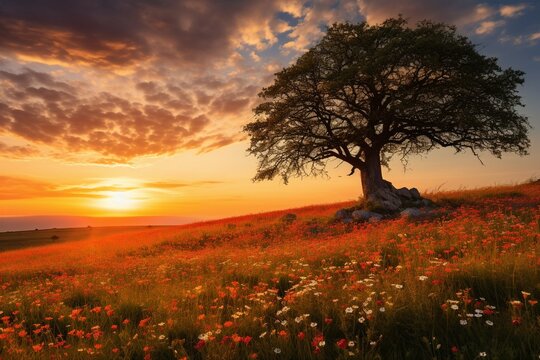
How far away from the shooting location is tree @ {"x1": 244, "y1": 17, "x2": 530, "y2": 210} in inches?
892

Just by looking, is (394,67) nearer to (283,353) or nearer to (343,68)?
(343,68)

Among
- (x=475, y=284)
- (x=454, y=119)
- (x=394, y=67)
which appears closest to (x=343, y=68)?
(x=394, y=67)

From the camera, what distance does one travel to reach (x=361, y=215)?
2273cm

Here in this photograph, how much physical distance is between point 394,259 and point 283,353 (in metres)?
5.75

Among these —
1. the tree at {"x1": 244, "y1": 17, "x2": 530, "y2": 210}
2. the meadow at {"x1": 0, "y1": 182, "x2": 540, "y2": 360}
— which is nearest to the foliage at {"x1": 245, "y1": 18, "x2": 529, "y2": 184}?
the tree at {"x1": 244, "y1": 17, "x2": 530, "y2": 210}

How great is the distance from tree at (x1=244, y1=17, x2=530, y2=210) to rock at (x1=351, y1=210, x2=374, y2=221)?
1.50 metres

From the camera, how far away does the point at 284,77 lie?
955 inches

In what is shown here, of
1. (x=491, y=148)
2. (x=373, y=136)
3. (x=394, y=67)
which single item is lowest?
(x=491, y=148)

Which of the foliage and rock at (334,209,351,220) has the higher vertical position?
the foliage

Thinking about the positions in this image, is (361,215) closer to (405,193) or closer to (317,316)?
(405,193)

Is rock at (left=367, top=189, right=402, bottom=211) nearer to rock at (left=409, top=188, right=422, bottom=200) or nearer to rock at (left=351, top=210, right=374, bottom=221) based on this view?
rock at (left=351, top=210, right=374, bottom=221)

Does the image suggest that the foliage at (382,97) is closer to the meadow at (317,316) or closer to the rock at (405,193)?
the rock at (405,193)

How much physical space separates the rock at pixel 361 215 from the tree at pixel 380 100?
150 cm

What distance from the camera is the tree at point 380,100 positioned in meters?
22.7
